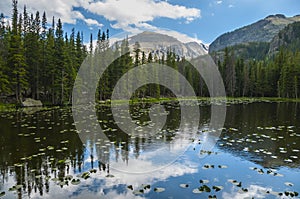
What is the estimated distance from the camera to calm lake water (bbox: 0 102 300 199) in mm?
6285

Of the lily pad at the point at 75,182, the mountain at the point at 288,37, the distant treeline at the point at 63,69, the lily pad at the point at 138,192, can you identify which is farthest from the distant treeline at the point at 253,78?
the mountain at the point at 288,37

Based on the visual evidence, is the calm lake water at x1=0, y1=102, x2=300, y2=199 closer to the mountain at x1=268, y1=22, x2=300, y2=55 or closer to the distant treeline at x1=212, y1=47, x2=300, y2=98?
the distant treeline at x1=212, y1=47, x2=300, y2=98

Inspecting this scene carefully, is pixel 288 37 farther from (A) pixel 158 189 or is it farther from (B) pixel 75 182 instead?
(B) pixel 75 182

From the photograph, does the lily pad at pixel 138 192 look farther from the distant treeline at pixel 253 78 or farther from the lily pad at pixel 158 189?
the distant treeline at pixel 253 78

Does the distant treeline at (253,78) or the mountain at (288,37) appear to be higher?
the mountain at (288,37)

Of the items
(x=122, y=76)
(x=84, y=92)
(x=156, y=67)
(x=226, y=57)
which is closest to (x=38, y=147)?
(x=84, y=92)

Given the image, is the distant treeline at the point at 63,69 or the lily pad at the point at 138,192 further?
the distant treeline at the point at 63,69

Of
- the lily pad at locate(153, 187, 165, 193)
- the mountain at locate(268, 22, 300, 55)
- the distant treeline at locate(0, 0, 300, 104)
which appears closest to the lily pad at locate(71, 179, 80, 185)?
the lily pad at locate(153, 187, 165, 193)

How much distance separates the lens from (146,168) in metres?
8.23

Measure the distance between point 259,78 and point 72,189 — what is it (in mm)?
84898

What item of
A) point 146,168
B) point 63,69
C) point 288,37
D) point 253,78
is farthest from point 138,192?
point 288,37

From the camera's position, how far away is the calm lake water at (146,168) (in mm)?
6285

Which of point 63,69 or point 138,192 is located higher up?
point 63,69

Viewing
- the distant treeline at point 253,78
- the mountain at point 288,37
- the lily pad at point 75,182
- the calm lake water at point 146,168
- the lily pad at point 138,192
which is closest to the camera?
the lily pad at point 138,192
